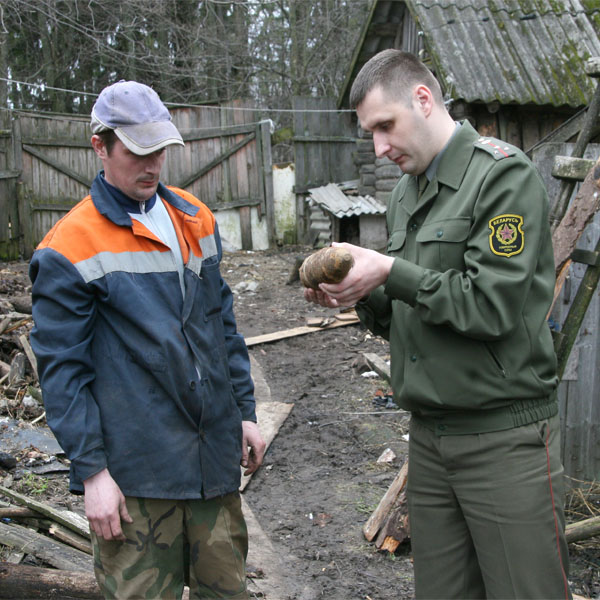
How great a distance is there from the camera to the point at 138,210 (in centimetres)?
225

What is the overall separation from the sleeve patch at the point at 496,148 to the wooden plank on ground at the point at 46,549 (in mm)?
2653

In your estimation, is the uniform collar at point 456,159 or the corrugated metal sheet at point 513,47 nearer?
the uniform collar at point 456,159

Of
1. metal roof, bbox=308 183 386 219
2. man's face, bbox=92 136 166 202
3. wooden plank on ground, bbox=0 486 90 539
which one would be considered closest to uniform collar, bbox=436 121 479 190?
man's face, bbox=92 136 166 202

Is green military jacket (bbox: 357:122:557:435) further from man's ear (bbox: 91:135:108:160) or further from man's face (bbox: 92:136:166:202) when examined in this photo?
man's ear (bbox: 91:135:108:160)

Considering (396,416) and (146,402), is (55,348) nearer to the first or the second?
(146,402)

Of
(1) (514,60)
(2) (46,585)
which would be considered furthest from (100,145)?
(1) (514,60)

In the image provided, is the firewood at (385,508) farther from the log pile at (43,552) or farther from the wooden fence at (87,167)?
the wooden fence at (87,167)

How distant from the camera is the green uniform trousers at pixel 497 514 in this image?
196cm

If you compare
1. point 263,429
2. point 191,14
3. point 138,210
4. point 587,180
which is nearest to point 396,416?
point 263,429

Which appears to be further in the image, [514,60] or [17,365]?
[514,60]

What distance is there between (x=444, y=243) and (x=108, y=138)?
3.81 ft

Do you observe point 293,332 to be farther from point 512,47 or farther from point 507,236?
point 507,236

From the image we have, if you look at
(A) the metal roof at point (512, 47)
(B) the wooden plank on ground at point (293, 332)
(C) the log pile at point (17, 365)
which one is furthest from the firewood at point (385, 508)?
(A) the metal roof at point (512, 47)

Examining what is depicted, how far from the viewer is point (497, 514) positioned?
1982 millimetres
